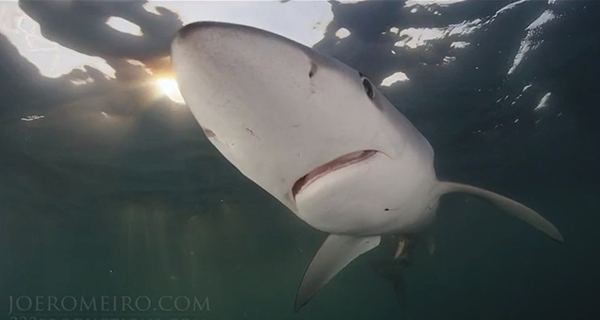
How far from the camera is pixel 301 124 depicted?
74.9 inches

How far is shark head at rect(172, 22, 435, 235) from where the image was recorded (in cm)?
166

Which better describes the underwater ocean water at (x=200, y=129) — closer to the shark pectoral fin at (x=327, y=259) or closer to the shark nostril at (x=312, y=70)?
the shark pectoral fin at (x=327, y=259)

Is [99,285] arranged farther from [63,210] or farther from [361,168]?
[361,168]

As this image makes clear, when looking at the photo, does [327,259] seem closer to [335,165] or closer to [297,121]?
[335,165]

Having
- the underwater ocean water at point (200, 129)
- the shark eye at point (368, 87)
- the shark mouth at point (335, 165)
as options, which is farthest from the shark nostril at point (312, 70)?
the underwater ocean water at point (200, 129)

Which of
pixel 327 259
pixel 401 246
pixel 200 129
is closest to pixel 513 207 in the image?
pixel 327 259

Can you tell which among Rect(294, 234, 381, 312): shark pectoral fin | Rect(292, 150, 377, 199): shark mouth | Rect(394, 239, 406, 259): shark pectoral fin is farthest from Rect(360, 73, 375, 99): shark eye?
Rect(394, 239, 406, 259): shark pectoral fin

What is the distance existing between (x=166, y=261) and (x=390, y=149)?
38875 mm

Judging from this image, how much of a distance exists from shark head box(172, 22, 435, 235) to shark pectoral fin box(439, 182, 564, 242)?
1.09m

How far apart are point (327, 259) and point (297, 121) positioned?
2803 millimetres

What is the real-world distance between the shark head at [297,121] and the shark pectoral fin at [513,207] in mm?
1094

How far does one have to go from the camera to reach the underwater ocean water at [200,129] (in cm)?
880

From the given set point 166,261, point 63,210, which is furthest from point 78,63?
point 166,261

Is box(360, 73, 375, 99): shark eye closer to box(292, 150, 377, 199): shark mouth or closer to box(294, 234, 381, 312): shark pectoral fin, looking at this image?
box(292, 150, 377, 199): shark mouth
